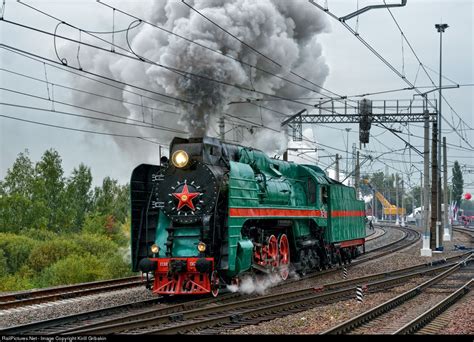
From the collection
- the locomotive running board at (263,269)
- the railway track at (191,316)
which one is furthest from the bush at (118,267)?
the railway track at (191,316)

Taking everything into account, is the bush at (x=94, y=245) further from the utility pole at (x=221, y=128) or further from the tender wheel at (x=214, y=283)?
the tender wheel at (x=214, y=283)

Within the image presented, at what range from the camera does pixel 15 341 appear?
7.72m

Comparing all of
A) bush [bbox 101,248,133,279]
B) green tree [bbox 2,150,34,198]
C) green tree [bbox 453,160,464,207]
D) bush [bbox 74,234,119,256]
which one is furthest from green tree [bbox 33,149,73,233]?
green tree [bbox 453,160,464,207]

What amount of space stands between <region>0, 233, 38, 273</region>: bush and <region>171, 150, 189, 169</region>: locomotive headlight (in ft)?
69.5

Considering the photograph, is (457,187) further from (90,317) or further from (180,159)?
(90,317)

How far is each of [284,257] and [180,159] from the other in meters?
4.72

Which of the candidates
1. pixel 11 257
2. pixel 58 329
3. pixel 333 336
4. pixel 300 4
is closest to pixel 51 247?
pixel 11 257

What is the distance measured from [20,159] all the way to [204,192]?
42.5 meters

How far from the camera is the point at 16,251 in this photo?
31.8m

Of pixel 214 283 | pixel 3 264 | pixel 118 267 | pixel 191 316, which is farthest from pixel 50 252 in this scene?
pixel 191 316

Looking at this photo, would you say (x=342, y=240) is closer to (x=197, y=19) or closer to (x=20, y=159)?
(x=197, y=19)

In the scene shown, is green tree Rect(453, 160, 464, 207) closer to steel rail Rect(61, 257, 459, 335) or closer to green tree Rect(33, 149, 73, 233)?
green tree Rect(33, 149, 73, 233)

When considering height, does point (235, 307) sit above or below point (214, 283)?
below

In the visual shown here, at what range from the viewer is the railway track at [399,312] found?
30.1 ft
